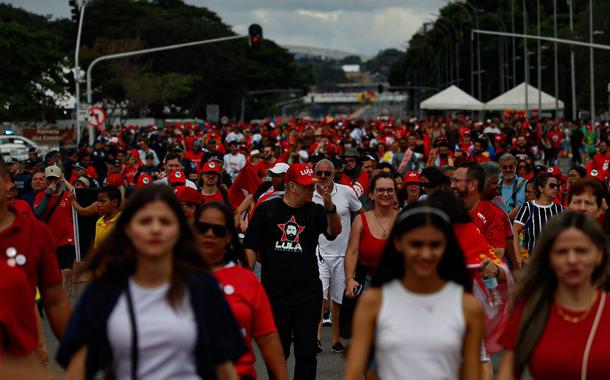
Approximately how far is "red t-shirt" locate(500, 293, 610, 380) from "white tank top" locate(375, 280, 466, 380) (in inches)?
10.5

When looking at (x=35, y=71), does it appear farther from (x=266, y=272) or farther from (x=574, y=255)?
(x=574, y=255)

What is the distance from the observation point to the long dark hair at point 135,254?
4.59 meters

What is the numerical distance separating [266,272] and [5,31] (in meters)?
52.1

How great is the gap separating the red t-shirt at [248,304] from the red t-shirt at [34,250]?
923 millimetres

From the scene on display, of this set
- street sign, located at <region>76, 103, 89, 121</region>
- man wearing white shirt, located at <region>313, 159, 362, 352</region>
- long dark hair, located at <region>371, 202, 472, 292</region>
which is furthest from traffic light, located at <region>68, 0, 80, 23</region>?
long dark hair, located at <region>371, 202, 472, 292</region>

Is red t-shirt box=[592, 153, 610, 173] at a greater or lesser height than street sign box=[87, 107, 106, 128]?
lesser

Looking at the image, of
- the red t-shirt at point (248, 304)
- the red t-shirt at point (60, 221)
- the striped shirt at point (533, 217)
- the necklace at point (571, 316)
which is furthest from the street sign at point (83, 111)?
the necklace at point (571, 316)

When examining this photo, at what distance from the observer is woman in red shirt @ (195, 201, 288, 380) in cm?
569

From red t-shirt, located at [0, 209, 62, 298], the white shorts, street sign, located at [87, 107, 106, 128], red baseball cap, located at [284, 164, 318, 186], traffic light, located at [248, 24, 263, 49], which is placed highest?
traffic light, located at [248, 24, 263, 49]

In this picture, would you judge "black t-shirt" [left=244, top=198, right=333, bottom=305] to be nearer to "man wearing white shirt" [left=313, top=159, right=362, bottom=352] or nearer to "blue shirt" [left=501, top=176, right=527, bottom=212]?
"man wearing white shirt" [left=313, top=159, right=362, bottom=352]

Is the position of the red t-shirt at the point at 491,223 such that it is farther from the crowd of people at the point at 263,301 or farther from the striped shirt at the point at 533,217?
the striped shirt at the point at 533,217

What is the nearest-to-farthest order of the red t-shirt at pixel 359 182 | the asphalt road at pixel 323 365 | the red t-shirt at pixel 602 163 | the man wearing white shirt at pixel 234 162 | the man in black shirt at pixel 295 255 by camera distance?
the man in black shirt at pixel 295 255 < the asphalt road at pixel 323 365 < the red t-shirt at pixel 359 182 < the red t-shirt at pixel 602 163 < the man wearing white shirt at pixel 234 162

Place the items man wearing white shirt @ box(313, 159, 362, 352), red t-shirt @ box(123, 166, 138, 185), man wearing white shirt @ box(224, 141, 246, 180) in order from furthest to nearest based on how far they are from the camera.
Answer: man wearing white shirt @ box(224, 141, 246, 180)
red t-shirt @ box(123, 166, 138, 185)
man wearing white shirt @ box(313, 159, 362, 352)

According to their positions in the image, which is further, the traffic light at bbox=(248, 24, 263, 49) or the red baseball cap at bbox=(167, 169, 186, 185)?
the traffic light at bbox=(248, 24, 263, 49)
